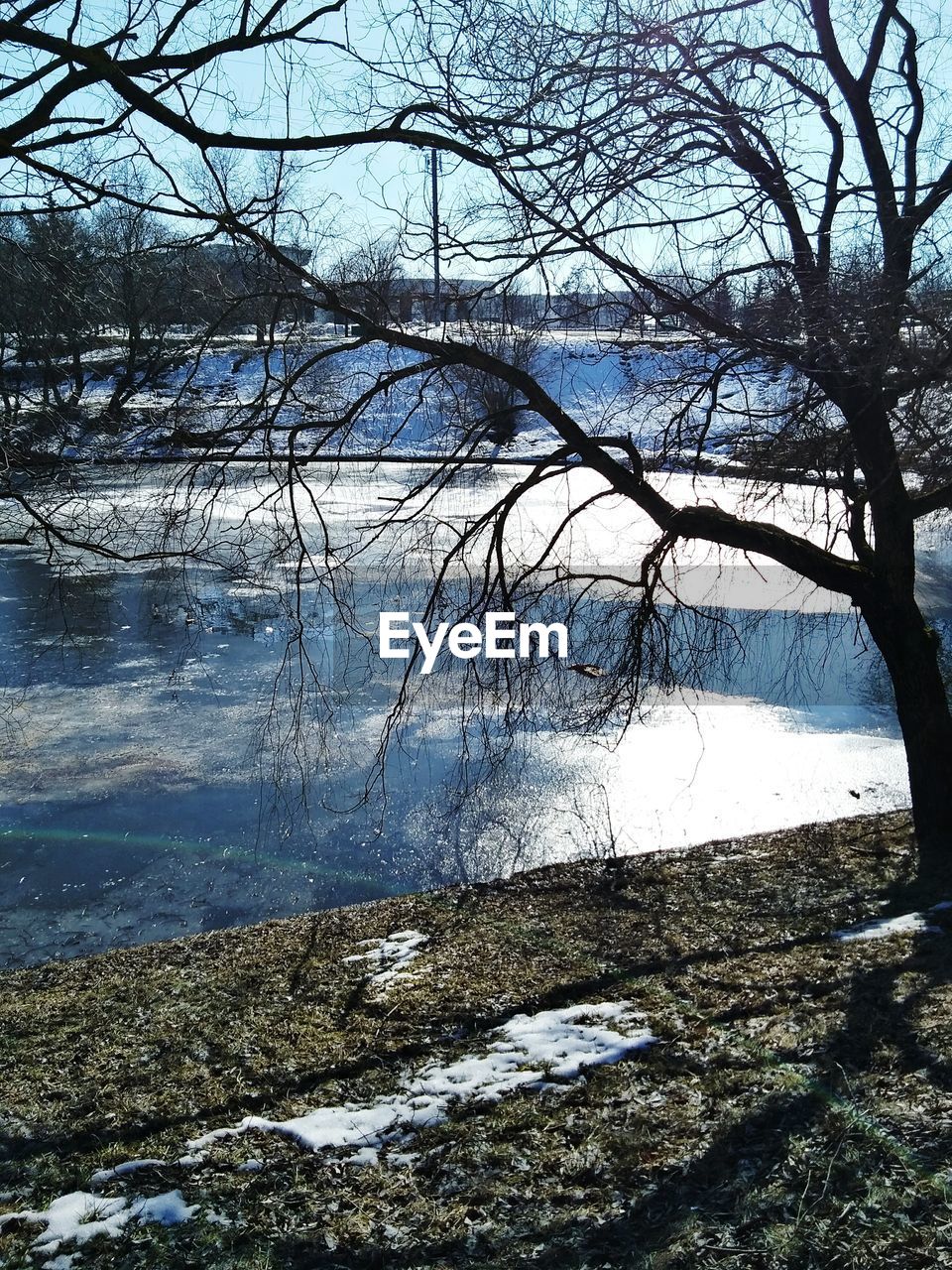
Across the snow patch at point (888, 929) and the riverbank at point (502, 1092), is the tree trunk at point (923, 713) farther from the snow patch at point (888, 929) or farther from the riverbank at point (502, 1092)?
the snow patch at point (888, 929)

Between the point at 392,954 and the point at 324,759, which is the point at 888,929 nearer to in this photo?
the point at 392,954

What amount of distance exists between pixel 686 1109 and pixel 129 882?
5271mm

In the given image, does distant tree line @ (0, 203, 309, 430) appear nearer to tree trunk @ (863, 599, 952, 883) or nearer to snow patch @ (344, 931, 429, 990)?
snow patch @ (344, 931, 429, 990)

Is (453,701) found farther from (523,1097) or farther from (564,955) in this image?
(523,1097)

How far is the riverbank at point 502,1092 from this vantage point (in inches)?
115

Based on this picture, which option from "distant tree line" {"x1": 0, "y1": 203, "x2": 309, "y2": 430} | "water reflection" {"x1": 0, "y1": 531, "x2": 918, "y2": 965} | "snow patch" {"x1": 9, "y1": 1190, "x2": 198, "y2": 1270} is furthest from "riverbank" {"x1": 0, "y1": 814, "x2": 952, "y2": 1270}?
"distant tree line" {"x1": 0, "y1": 203, "x2": 309, "y2": 430}

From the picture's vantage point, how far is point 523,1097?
3.81 metres

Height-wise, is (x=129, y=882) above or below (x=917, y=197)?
below

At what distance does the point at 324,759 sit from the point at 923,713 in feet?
16.2

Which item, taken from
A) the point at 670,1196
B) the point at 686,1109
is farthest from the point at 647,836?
the point at 670,1196

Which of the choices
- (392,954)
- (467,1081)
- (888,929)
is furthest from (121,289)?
(888,929)

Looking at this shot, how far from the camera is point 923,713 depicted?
22.8 ft

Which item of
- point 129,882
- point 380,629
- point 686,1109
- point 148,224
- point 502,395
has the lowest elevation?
point 129,882

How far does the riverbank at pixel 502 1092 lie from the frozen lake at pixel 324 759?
1304 millimetres
